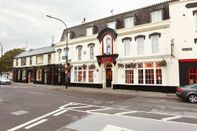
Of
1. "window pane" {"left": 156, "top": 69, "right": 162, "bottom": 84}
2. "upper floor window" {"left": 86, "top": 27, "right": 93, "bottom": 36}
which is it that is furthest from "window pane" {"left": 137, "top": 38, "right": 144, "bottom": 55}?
"upper floor window" {"left": 86, "top": 27, "right": 93, "bottom": 36}

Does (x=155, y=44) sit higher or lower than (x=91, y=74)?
higher

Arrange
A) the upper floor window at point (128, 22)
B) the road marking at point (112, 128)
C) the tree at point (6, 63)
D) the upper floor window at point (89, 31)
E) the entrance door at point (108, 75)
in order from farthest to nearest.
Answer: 1. the tree at point (6, 63)
2. the upper floor window at point (89, 31)
3. the entrance door at point (108, 75)
4. the upper floor window at point (128, 22)
5. the road marking at point (112, 128)

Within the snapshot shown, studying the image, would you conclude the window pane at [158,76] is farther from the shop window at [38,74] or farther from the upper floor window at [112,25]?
the shop window at [38,74]

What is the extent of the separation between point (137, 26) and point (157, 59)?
15.0 feet

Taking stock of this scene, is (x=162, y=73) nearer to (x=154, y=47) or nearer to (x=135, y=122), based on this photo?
(x=154, y=47)

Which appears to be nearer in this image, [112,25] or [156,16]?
[156,16]

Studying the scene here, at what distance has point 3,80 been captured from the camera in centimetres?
3372

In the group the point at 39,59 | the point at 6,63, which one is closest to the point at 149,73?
the point at 39,59

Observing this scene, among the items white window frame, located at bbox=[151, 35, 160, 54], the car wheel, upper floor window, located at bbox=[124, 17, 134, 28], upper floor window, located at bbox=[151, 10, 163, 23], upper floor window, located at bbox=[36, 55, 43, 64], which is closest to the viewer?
the car wheel

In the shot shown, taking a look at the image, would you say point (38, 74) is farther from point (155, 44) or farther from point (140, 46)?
point (155, 44)

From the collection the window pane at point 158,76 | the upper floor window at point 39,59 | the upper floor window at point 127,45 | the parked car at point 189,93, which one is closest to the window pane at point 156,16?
the upper floor window at point 127,45

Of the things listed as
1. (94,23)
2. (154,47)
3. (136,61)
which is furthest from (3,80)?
(154,47)

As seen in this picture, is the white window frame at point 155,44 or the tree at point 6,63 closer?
the white window frame at point 155,44

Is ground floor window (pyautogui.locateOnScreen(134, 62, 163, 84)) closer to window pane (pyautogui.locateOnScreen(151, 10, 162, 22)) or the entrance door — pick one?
the entrance door
